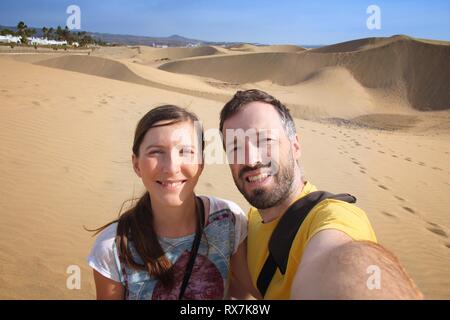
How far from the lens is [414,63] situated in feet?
103

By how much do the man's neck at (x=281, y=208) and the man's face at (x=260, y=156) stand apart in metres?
0.03

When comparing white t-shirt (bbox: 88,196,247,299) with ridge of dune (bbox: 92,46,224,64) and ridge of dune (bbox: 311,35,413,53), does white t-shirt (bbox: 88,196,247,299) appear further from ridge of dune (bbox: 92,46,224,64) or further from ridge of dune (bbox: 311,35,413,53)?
ridge of dune (bbox: 92,46,224,64)

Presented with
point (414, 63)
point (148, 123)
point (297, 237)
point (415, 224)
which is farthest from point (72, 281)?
point (414, 63)

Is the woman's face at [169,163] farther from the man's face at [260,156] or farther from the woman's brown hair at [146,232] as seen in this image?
the man's face at [260,156]

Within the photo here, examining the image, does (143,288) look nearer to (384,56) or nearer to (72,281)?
(72,281)

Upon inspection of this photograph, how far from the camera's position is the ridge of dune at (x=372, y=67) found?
28311 mm

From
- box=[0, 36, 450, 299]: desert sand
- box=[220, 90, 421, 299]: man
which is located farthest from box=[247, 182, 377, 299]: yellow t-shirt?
box=[0, 36, 450, 299]: desert sand

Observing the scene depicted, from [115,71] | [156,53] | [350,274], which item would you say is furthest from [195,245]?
[156,53]

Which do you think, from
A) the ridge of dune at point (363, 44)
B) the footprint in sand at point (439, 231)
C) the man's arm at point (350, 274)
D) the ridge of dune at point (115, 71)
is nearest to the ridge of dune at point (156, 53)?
the ridge of dune at point (363, 44)

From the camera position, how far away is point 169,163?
65.0 inches

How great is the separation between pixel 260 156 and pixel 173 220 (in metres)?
0.64

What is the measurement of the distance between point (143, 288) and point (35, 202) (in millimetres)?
3613

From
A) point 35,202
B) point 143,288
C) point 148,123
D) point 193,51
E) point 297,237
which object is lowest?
point 35,202
